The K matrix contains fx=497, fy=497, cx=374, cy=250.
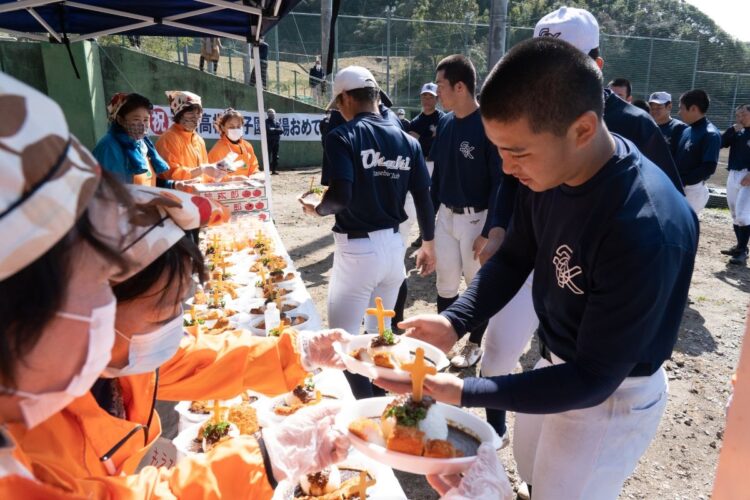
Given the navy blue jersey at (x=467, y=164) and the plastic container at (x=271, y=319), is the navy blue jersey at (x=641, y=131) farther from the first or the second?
the plastic container at (x=271, y=319)

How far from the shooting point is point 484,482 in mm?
1358

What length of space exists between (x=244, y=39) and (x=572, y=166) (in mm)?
5128

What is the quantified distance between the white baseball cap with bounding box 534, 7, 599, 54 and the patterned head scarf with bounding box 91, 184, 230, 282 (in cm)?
244

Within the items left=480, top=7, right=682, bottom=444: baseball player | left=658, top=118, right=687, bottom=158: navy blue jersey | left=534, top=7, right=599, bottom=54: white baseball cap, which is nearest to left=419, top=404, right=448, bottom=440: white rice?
left=480, top=7, right=682, bottom=444: baseball player

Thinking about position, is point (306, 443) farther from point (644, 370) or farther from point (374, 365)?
point (644, 370)

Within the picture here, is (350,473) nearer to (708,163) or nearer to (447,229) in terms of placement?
(447,229)

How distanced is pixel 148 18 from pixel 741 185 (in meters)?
8.20

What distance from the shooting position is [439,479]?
1542mm

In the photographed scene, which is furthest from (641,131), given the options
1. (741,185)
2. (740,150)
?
(740,150)

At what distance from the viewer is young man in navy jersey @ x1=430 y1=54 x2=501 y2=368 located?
159 inches

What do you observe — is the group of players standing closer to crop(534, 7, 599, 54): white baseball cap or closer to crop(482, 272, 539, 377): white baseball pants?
crop(482, 272, 539, 377): white baseball pants

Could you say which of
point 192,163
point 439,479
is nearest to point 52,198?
point 439,479

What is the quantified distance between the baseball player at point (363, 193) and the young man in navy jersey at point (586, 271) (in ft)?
5.42

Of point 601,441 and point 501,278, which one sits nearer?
point 601,441
